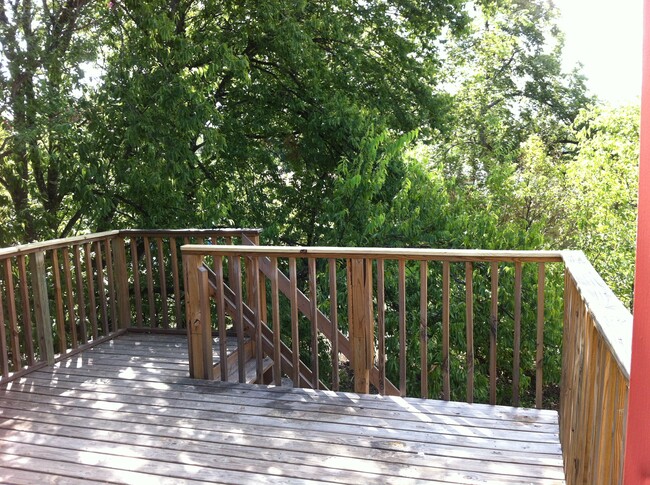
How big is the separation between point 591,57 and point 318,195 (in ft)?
46.1

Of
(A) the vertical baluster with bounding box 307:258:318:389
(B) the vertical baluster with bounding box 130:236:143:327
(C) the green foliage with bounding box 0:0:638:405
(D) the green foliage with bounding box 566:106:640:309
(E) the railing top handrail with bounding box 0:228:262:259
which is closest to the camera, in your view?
(A) the vertical baluster with bounding box 307:258:318:389

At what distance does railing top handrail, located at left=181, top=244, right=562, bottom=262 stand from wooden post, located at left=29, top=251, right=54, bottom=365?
131cm

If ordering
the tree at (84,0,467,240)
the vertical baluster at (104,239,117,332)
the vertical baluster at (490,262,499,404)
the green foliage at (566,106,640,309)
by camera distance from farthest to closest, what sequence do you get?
the green foliage at (566,106,640,309)
the tree at (84,0,467,240)
the vertical baluster at (104,239,117,332)
the vertical baluster at (490,262,499,404)

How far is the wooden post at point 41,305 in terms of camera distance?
4.62 metres

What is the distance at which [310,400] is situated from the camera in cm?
381

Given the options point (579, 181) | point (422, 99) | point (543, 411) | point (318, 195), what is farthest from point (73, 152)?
point (579, 181)

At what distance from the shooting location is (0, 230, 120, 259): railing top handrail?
172 inches

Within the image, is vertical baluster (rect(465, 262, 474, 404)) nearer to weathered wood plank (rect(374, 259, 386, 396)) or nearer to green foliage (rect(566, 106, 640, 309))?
weathered wood plank (rect(374, 259, 386, 396))

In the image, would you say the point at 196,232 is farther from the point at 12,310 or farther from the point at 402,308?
the point at 402,308

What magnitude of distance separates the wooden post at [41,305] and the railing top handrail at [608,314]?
3.83m

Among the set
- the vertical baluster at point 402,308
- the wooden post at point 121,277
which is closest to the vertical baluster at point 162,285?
the wooden post at point 121,277

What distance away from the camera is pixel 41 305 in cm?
467

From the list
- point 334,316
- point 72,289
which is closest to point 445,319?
point 334,316

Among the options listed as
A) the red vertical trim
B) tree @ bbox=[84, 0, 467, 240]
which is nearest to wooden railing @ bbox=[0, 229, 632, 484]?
the red vertical trim
